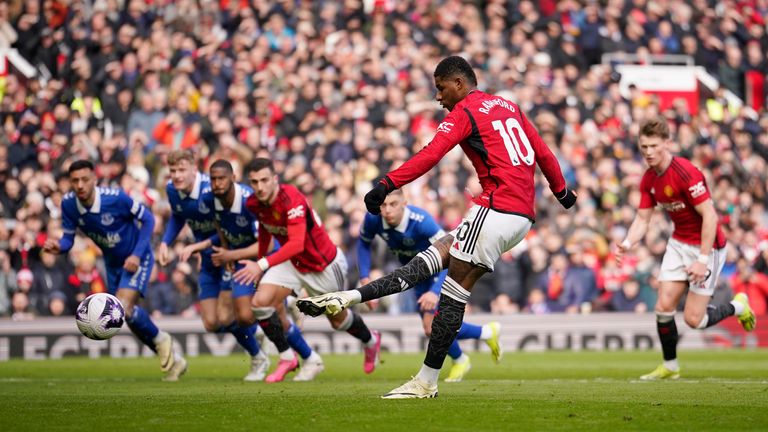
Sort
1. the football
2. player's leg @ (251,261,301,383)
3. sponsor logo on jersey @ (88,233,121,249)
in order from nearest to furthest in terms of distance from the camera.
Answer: the football
player's leg @ (251,261,301,383)
sponsor logo on jersey @ (88,233,121,249)

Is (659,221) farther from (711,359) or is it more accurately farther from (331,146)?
(331,146)

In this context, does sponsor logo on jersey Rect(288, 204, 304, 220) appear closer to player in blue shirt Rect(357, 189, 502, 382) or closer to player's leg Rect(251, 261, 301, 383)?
player's leg Rect(251, 261, 301, 383)

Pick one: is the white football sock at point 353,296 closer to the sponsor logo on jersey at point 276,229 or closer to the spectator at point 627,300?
the sponsor logo on jersey at point 276,229

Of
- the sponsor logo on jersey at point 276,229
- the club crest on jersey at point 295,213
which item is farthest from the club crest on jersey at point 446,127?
the sponsor logo on jersey at point 276,229

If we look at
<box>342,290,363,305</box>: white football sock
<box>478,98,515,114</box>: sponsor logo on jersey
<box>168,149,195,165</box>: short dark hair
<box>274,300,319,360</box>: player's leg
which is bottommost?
<box>274,300,319,360</box>: player's leg

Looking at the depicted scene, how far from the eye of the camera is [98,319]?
11578 mm

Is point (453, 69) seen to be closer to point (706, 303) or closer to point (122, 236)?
point (706, 303)

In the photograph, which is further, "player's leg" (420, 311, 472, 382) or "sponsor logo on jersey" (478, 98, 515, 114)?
"player's leg" (420, 311, 472, 382)

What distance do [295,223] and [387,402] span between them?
12.4 feet

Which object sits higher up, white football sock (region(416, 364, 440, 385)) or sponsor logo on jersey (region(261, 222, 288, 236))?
sponsor logo on jersey (region(261, 222, 288, 236))

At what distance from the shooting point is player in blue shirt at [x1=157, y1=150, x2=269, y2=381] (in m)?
13.6

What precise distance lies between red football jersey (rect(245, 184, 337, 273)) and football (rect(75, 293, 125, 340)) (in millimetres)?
1661

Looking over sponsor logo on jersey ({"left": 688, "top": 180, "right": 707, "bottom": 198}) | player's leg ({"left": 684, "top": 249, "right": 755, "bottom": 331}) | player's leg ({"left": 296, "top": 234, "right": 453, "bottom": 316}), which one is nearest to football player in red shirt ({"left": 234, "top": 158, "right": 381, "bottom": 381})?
player's leg ({"left": 296, "top": 234, "right": 453, "bottom": 316})

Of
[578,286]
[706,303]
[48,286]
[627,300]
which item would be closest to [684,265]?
[706,303]
